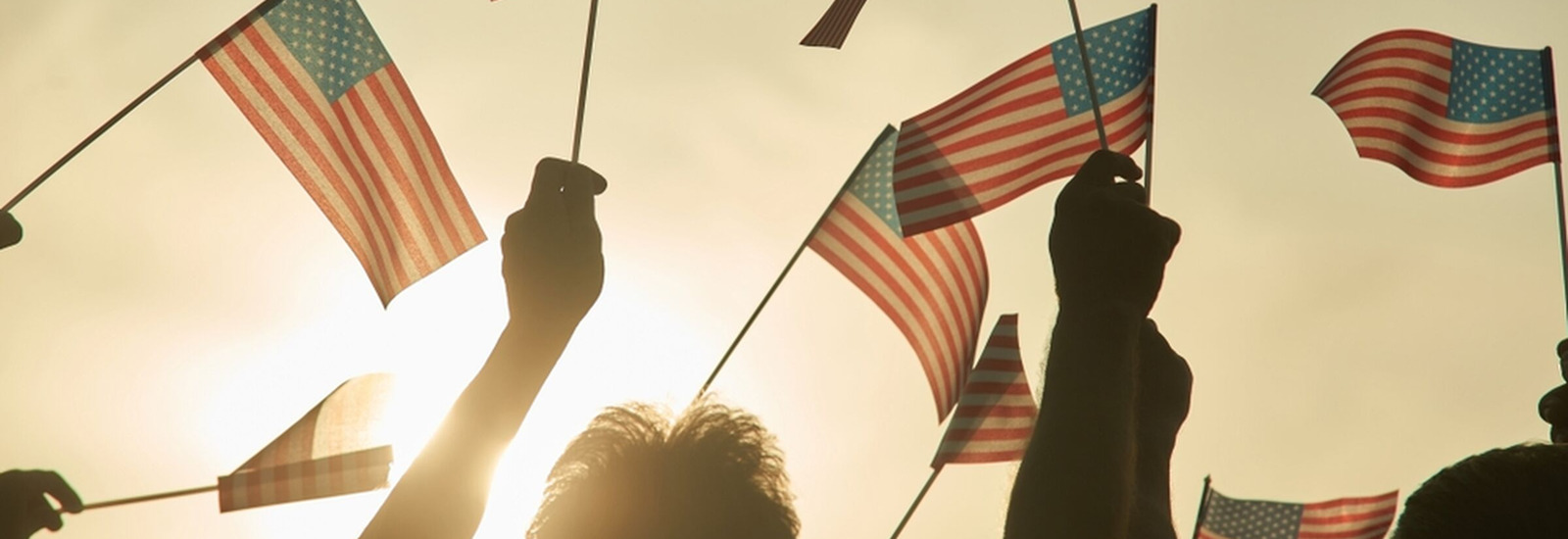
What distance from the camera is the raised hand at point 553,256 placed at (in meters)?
2.62

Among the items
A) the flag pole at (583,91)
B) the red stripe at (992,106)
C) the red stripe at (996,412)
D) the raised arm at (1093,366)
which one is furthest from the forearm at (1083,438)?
the red stripe at (996,412)

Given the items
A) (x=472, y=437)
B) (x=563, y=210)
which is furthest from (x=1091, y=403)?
(x=563, y=210)

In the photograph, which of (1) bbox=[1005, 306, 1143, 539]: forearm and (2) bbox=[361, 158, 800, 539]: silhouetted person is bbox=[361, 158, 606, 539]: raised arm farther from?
(1) bbox=[1005, 306, 1143, 539]: forearm

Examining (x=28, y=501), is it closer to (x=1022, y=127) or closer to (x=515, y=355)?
(x=515, y=355)

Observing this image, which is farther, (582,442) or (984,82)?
(984,82)

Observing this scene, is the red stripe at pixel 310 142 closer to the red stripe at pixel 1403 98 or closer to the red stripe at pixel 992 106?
the red stripe at pixel 992 106

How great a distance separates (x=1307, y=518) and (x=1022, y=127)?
577 cm

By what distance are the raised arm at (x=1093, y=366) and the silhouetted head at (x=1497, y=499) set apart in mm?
420

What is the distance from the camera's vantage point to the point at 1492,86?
8.36 meters

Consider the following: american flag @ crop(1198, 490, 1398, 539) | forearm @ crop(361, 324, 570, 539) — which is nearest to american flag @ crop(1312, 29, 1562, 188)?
american flag @ crop(1198, 490, 1398, 539)

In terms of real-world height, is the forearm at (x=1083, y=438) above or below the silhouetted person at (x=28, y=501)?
above

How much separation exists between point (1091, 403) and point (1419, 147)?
24.5 feet

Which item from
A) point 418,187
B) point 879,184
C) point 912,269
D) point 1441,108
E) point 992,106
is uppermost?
point 1441,108

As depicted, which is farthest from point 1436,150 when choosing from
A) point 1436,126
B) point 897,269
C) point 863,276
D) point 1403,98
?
point 863,276
